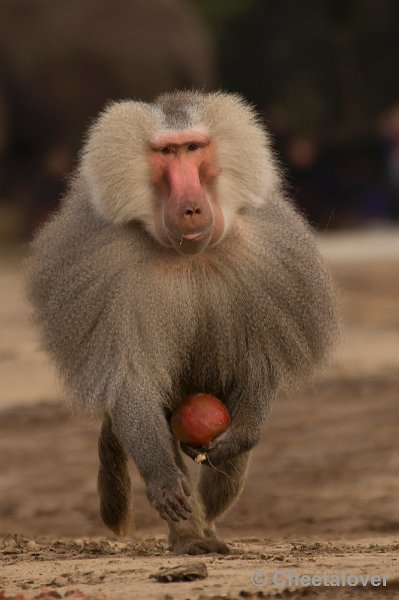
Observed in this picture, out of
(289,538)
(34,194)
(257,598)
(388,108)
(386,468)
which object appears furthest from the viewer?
(388,108)

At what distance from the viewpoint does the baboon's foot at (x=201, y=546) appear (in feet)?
16.6

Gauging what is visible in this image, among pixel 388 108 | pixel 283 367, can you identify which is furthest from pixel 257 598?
pixel 388 108

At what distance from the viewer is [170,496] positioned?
493 centimetres

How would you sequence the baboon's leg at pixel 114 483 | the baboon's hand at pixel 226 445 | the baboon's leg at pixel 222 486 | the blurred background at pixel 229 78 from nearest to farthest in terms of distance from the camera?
the baboon's hand at pixel 226 445
the baboon's leg at pixel 222 486
the baboon's leg at pixel 114 483
the blurred background at pixel 229 78

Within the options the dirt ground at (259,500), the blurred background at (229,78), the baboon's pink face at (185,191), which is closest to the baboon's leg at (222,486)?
the dirt ground at (259,500)

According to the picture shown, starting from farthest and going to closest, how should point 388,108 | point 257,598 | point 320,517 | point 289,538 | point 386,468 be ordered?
1. point 388,108
2. point 386,468
3. point 320,517
4. point 289,538
5. point 257,598

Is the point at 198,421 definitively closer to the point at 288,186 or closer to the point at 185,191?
the point at 185,191

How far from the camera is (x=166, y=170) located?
5000 mm

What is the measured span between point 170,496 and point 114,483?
2.70 feet

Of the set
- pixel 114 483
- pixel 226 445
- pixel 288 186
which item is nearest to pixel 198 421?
pixel 226 445

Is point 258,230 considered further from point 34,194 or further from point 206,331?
point 34,194

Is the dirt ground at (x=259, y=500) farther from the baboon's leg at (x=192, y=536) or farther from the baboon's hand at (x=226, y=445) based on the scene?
the baboon's hand at (x=226, y=445)

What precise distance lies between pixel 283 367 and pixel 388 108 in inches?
714

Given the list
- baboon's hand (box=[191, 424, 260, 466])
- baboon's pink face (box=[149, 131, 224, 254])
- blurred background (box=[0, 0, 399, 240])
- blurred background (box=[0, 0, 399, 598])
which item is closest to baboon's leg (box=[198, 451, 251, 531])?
baboon's hand (box=[191, 424, 260, 466])
